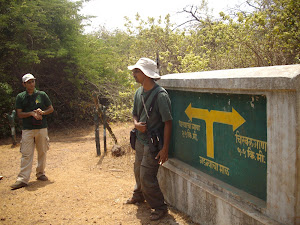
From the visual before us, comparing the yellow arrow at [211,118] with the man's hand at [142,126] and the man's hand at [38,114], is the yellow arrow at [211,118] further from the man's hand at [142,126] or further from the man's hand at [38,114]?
the man's hand at [38,114]

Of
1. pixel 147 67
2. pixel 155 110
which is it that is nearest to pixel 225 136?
pixel 155 110

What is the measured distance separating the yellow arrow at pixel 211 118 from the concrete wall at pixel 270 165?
0.81 feet

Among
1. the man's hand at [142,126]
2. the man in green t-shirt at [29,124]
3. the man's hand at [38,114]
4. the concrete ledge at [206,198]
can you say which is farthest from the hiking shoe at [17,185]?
the man's hand at [142,126]

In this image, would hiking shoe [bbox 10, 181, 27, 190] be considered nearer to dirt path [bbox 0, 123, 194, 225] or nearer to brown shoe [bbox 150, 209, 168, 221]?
dirt path [bbox 0, 123, 194, 225]

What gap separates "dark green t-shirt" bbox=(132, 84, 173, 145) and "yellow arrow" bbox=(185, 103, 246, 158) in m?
0.33

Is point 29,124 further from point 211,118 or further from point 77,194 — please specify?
point 211,118

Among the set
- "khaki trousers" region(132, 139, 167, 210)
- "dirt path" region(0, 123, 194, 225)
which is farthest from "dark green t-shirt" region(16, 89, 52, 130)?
"khaki trousers" region(132, 139, 167, 210)

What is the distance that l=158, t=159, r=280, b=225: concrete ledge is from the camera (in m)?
2.63

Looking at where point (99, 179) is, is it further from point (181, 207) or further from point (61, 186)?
point (181, 207)

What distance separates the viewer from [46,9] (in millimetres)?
11164

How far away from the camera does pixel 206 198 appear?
10.7 ft

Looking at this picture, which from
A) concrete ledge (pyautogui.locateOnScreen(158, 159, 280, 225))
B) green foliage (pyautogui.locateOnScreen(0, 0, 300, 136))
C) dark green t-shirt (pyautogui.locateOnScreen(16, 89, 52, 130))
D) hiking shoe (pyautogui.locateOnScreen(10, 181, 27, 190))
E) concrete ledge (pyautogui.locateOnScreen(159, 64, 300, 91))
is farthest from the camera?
green foliage (pyautogui.locateOnScreen(0, 0, 300, 136))

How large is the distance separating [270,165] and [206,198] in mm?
1059

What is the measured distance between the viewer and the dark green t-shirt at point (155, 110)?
3514 millimetres
